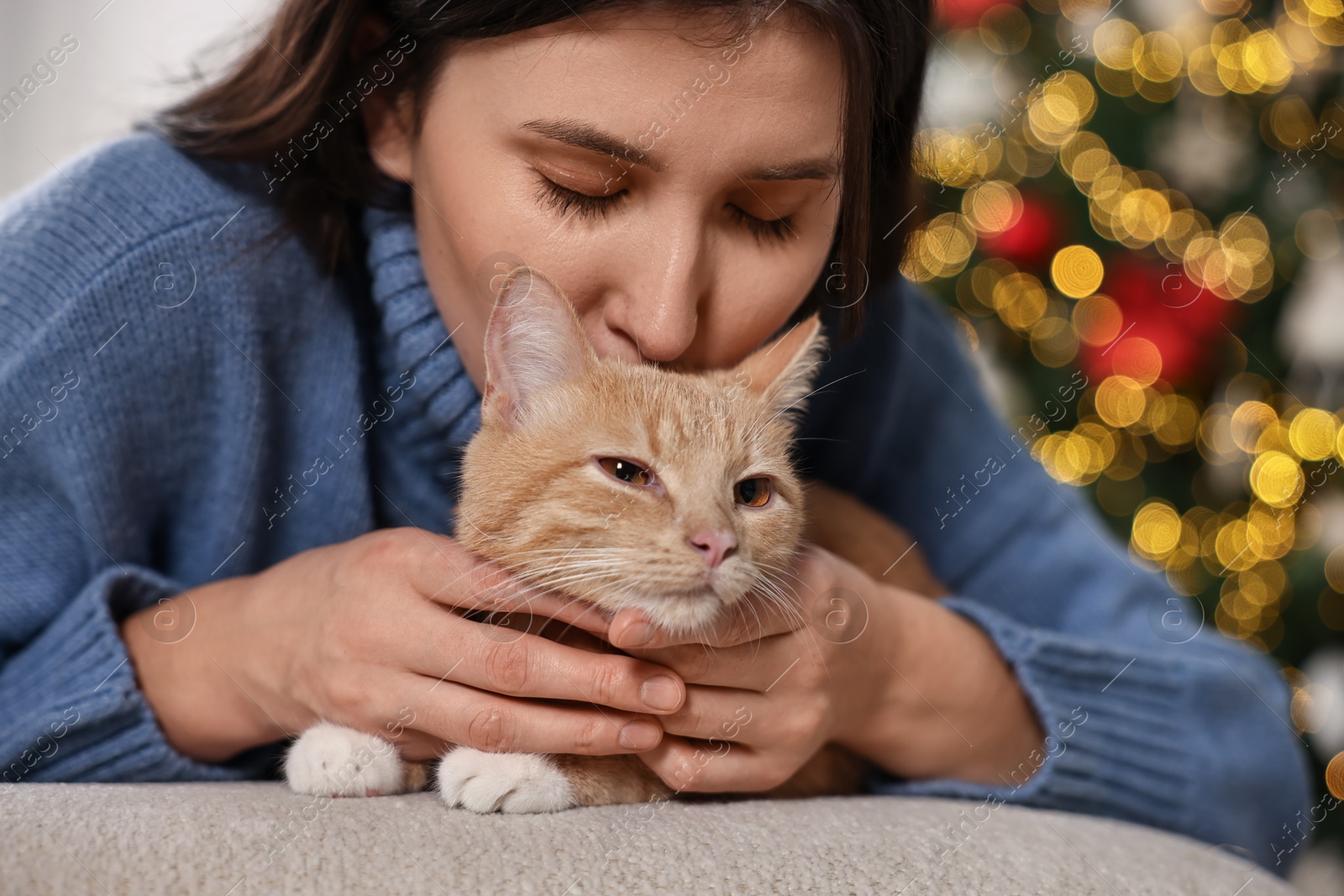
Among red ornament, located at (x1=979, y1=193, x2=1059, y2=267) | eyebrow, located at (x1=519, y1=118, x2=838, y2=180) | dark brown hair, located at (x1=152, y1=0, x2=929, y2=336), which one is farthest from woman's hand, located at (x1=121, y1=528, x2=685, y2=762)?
red ornament, located at (x1=979, y1=193, x2=1059, y2=267)

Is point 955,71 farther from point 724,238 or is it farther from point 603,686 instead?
point 603,686

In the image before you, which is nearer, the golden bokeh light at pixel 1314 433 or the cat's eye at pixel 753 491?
the cat's eye at pixel 753 491

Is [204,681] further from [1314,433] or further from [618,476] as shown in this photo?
[1314,433]

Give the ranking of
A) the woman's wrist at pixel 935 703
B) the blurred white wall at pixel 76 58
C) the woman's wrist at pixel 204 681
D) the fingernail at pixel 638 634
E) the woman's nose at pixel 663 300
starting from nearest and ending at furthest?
the fingernail at pixel 638 634 < the woman's nose at pixel 663 300 < the woman's wrist at pixel 204 681 < the woman's wrist at pixel 935 703 < the blurred white wall at pixel 76 58

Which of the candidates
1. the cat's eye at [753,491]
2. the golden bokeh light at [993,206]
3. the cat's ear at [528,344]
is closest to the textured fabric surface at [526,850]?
the cat's eye at [753,491]

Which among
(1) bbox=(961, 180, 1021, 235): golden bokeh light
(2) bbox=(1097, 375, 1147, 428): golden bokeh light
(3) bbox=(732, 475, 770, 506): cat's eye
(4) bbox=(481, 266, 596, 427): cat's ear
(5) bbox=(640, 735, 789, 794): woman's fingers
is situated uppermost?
(4) bbox=(481, 266, 596, 427): cat's ear

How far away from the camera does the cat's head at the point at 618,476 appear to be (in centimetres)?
108

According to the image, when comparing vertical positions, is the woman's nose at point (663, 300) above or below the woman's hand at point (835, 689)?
above

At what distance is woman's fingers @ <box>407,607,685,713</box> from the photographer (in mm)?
1063

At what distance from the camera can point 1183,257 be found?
2482 mm

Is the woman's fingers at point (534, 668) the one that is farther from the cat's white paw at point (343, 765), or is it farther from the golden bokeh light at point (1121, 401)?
the golden bokeh light at point (1121, 401)

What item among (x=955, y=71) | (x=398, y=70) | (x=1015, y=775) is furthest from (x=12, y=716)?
(x=955, y=71)

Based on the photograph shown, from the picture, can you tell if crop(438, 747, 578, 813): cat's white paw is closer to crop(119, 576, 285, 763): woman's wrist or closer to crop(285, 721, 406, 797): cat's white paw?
crop(285, 721, 406, 797): cat's white paw

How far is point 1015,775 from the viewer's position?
1.57 meters
